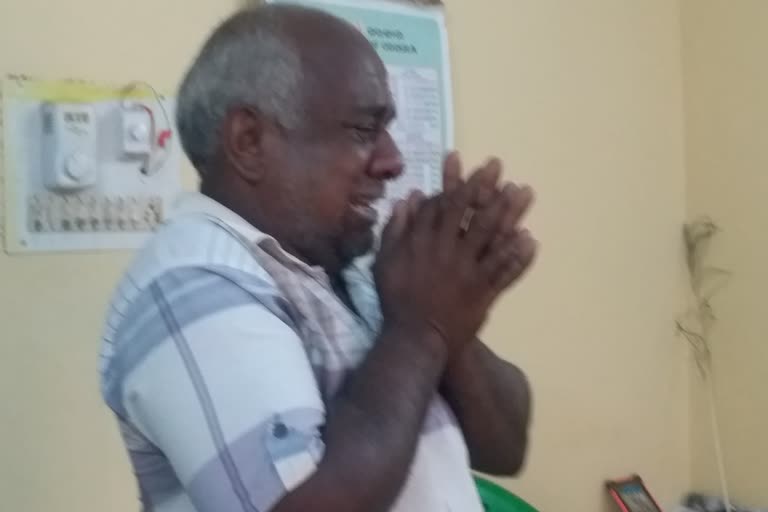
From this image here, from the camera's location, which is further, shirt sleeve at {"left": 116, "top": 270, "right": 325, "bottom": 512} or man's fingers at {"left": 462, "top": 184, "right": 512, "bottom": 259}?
man's fingers at {"left": 462, "top": 184, "right": 512, "bottom": 259}

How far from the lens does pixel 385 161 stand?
817 mm

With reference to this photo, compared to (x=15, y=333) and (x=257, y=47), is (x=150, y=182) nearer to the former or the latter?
(x=15, y=333)

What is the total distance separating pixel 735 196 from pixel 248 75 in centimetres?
157

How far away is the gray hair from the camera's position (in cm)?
78

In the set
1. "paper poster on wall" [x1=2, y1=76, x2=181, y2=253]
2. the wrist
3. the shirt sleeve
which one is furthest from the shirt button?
"paper poster on wall" [x1=2, y1=76, x2=181, y2=253]

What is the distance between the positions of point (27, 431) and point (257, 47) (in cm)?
62

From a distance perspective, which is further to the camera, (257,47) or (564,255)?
(564,255)

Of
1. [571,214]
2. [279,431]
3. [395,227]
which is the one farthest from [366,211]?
[571,214]

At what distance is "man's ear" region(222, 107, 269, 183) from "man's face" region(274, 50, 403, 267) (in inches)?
0.7

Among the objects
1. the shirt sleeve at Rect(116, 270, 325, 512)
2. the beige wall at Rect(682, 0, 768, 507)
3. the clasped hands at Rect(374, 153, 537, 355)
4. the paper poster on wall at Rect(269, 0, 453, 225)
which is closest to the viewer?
the shirt sleeve at Rect(116, 270, 325, 512)

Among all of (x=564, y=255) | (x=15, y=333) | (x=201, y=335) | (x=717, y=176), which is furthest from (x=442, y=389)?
(x=717, y=176)

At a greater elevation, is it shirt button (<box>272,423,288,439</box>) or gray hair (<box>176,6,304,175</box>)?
gray hair (<box>176,6,304,175</box>)

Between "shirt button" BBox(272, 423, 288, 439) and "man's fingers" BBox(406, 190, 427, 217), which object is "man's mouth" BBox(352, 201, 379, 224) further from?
"shirt button" BBox(272, 423, 288, 439)

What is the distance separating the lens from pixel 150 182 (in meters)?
1.26
